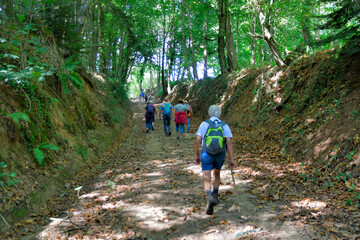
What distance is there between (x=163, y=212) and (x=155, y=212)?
0.49 feet

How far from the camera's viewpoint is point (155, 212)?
4.58 meters

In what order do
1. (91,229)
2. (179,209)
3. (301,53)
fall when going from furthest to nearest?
(301,53), (179,209), (91,229)

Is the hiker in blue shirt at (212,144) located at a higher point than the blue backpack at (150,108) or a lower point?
lower

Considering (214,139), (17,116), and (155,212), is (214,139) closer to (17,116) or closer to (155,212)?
(155,212)

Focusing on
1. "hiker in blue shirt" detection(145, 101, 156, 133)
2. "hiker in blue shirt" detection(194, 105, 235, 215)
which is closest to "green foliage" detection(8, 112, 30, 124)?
"hiker in blue shirt" detection(194, 105, 235, 215)

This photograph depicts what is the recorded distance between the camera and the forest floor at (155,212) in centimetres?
385

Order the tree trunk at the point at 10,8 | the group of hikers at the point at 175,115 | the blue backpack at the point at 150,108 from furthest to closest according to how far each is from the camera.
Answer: the blue backpack at the point at 150,108 → the group of hikers at the point at 175,115 → the tree trunk at the point at 10,8

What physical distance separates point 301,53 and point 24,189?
450 inches

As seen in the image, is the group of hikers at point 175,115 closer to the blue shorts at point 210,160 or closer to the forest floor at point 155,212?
the forest floor at point 155,212

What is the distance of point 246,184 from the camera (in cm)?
588

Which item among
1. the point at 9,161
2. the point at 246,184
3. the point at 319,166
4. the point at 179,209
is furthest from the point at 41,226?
the point at 319,166

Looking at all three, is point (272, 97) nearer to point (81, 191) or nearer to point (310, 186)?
point (310, 186)

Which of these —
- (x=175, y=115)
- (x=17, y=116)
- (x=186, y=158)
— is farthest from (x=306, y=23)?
(x=17, y=116)

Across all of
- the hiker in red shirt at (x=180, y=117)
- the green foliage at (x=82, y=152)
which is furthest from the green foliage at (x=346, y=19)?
the green foliage at (x=82, y=152)
